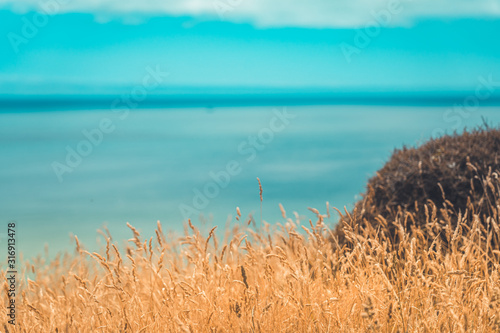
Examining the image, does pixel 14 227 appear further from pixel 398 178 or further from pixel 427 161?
pixel 427 161

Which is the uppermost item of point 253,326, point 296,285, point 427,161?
point 427,161

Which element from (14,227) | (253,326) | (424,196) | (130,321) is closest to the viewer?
(253,326)

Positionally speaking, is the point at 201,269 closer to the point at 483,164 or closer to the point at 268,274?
the point at 268,274

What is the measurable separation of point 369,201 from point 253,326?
285 cm

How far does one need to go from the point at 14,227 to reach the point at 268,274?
80.4 inches

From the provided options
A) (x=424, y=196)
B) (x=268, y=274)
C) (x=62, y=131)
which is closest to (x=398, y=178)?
(x=424, y=196)

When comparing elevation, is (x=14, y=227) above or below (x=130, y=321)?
above

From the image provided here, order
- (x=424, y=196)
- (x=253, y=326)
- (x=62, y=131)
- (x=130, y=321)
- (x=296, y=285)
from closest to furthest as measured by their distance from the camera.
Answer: (x=253, y=326) → (x=130, y=321) → (x=296, y=285) → (x=424, y=196) → (x=62, y=131)

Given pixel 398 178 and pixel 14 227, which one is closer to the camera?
pixel 14 227

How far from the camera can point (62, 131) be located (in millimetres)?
32969

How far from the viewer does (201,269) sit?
386cm

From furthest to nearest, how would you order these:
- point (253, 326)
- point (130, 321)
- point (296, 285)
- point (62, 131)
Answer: point (62, 131)
point (296, 285)
point (130, 321)
point (253, 326)

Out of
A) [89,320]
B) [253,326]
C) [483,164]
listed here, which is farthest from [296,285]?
[483,164]

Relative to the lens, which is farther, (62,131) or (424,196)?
(62,131)
